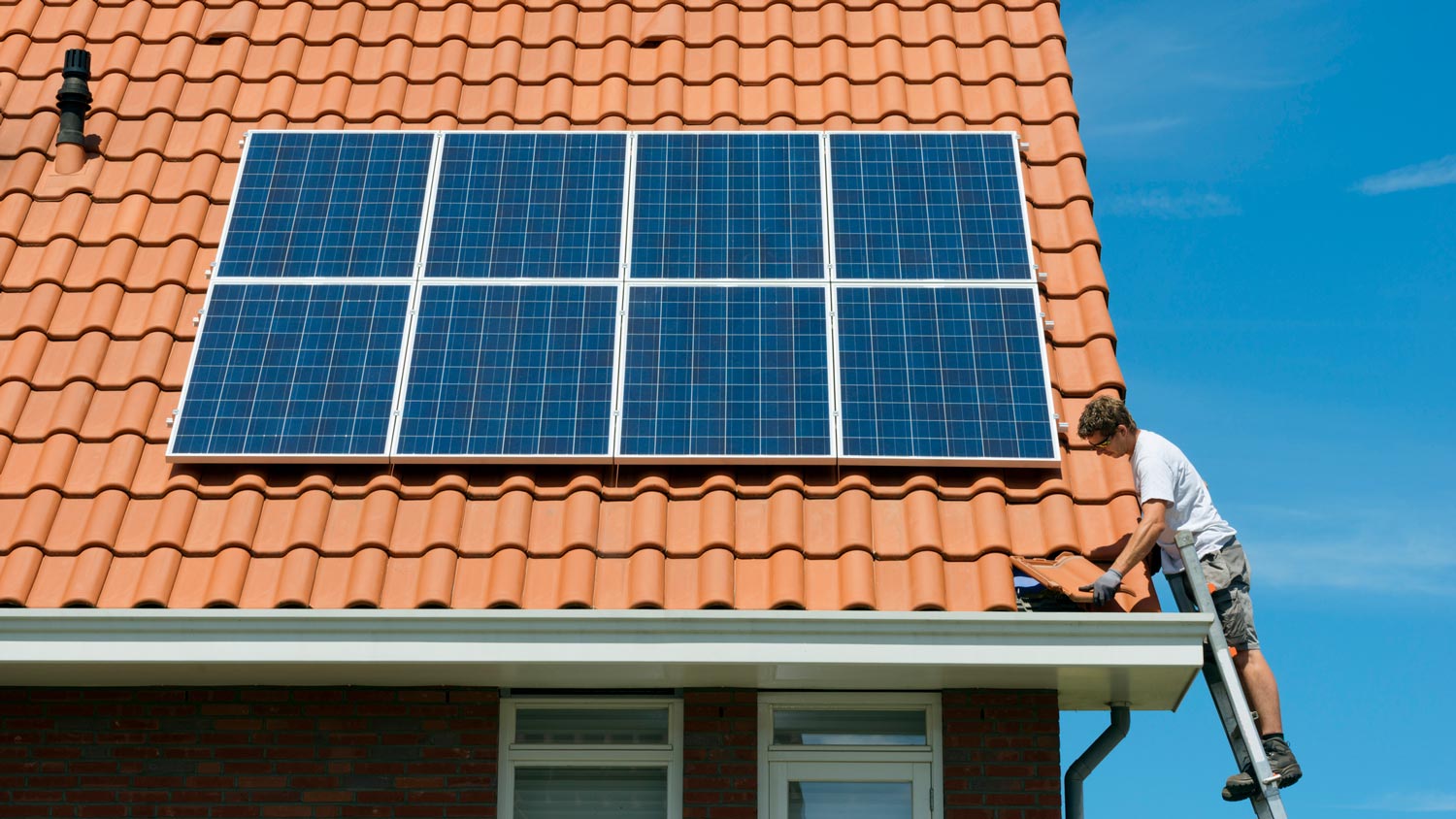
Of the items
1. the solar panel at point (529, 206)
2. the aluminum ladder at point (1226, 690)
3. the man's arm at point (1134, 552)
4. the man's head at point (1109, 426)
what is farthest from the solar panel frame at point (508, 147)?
the aluminum ladder at point (1226, 690)

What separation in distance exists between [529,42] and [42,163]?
3255mm

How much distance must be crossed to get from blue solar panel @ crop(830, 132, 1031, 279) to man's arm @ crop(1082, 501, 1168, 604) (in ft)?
6.75

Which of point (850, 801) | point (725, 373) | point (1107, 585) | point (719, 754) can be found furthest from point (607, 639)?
point (1107, 585)

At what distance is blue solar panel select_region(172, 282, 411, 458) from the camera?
348 inches

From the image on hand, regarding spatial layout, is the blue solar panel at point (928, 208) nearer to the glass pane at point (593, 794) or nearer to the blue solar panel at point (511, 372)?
the blue solar panel at point (511, 372)

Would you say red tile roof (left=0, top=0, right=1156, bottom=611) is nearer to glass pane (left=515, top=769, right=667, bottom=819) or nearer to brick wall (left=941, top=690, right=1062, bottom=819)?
brick wall (left=941, top=690, right=1062, bottom=819)

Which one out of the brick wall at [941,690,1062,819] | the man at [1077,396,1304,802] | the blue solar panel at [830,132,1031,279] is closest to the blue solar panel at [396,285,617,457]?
the blue solar panel at [830,132,1031,279]

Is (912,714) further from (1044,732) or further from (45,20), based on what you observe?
(45,20)

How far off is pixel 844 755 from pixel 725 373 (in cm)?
206

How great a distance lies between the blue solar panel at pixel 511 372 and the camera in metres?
8.81

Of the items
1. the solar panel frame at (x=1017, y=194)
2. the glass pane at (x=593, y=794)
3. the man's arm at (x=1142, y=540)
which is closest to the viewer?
the man's arm at (x=1142, y=540)

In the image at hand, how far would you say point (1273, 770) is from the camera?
298 inches

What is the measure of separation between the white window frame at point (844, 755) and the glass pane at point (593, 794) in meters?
0.54

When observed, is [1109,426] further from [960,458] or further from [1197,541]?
[960,458]
